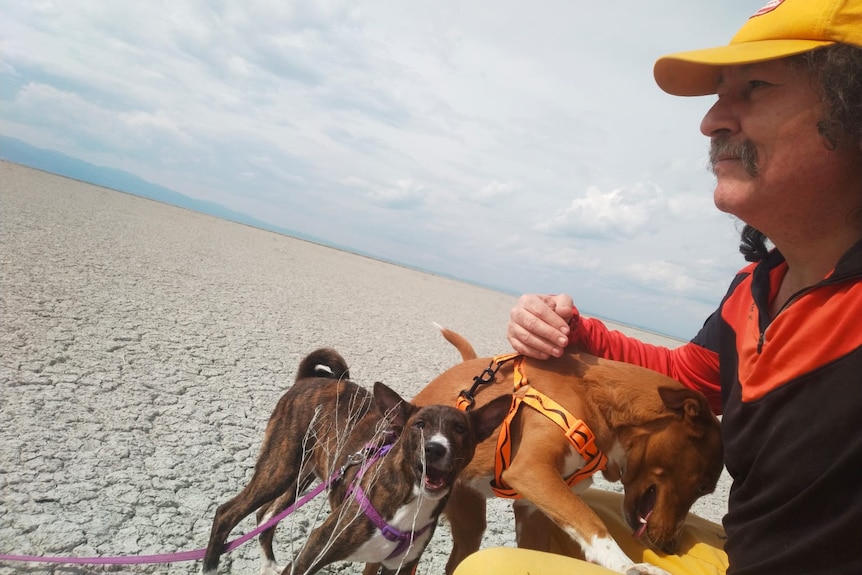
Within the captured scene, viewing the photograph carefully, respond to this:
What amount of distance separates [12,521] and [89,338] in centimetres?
292

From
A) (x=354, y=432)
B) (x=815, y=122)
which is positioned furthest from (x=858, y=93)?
(x=354, y=432)

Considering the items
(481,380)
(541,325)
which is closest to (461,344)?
(481,380)

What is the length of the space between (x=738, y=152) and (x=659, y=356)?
143 cm

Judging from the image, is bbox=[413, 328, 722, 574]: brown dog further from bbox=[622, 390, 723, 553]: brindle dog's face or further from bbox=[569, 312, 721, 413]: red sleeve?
bbox=[569, 312, 721, 413]: red sleeve

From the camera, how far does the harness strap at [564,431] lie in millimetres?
2361

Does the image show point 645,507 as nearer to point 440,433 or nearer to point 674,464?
point 674,464

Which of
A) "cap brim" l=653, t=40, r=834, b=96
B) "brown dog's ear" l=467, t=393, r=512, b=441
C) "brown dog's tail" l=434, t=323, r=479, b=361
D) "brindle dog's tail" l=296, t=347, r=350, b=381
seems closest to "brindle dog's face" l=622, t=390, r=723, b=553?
"brown dog's ear" l=467, t=393, r=512, b=441

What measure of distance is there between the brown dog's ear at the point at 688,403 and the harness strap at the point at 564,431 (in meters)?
0.38

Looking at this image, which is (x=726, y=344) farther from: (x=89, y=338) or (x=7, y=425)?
(x=89, y=338)

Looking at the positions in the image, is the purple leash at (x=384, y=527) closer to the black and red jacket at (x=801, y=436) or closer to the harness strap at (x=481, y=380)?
the harness strap at (x=481, y=380)

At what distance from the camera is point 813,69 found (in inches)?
67.2

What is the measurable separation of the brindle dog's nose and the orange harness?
34 centimetres

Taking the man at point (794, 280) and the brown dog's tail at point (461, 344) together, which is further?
the brown dog's tail at point (461, 344)

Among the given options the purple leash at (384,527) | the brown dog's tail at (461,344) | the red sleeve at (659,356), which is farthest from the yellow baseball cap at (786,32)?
the purple leash at (384,527)
